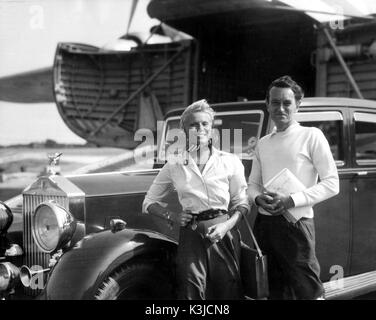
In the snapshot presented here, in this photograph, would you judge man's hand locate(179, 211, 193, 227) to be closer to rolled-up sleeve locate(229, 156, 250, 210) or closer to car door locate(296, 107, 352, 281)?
rolled-up sleeve locate(229, 156, 250, 210)

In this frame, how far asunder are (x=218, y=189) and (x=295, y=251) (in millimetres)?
375

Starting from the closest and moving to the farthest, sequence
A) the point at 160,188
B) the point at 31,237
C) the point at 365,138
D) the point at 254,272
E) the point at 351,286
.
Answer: the point at 254,272
the point at 160,188
the point at 31,237
the point at 351,286
the point at 365,138

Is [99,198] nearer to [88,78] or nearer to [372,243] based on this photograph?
[372,243]

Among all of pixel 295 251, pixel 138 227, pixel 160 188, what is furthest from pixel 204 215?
pixel 138 227

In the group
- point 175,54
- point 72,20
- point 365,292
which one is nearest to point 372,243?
point 365,292

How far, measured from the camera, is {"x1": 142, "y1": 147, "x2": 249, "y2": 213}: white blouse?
67.5 inches

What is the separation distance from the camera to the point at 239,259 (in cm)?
181

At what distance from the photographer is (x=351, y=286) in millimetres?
2385

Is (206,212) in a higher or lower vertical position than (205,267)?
higher

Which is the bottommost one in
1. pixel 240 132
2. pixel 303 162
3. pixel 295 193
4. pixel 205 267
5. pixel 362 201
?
pixel 205 267

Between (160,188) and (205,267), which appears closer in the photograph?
(205,267)

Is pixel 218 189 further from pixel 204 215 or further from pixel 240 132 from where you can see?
pixel 240 132

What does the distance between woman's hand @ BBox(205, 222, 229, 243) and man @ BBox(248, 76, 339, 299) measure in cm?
19
